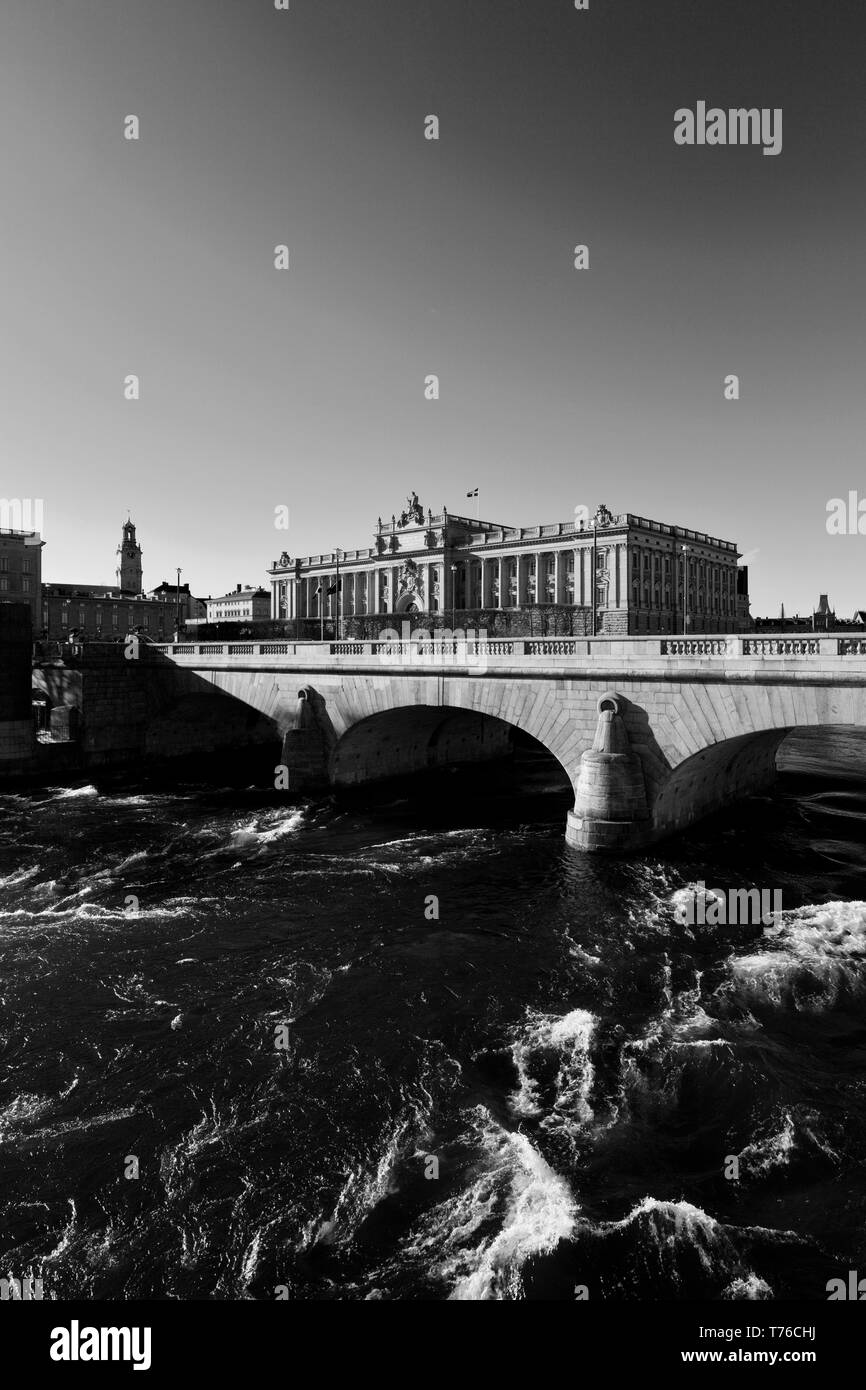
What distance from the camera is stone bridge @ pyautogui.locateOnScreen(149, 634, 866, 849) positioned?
72.8ft

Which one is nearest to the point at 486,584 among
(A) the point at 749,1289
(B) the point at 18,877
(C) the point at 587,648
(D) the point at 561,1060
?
(C) the point at 587,648

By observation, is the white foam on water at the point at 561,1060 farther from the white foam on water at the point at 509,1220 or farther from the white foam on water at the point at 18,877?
the white foam on water at the point at 18,877

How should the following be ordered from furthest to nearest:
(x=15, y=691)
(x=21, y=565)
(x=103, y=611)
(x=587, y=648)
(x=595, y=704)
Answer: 1. (x=103, y=611)
2. (x=21, y=565)
3. (x=15, y=691)
4. (x=587, y=648)
5. (x=595, y=704)

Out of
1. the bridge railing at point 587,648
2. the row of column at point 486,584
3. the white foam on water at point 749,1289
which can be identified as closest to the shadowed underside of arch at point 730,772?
the bridge railing at point 587,648

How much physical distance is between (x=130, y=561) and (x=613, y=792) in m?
176

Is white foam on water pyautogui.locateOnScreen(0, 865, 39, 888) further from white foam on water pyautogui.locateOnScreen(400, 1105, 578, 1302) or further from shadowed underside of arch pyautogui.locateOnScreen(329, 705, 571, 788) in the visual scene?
white foam on water pyautogui.locateOnScreen(400, 1105, 578, 1302)

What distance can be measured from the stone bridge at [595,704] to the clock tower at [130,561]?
5870 inches

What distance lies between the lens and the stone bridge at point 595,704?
72.8 feet

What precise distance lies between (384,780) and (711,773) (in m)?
17.3

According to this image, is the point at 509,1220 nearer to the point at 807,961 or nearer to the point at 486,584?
the point at 807,961

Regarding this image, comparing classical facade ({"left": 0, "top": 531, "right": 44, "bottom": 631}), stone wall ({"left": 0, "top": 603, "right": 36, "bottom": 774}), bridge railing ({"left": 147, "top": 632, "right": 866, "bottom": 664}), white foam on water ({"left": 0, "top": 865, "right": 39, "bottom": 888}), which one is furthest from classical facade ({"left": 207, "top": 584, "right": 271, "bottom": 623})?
white foam on water ({"left": 0, "top": 865, "right": 39, "bottom": 888})

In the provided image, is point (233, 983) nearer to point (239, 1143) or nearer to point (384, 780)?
point (239, 1143)

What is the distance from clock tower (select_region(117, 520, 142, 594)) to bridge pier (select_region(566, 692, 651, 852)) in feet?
552

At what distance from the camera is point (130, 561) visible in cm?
17675
